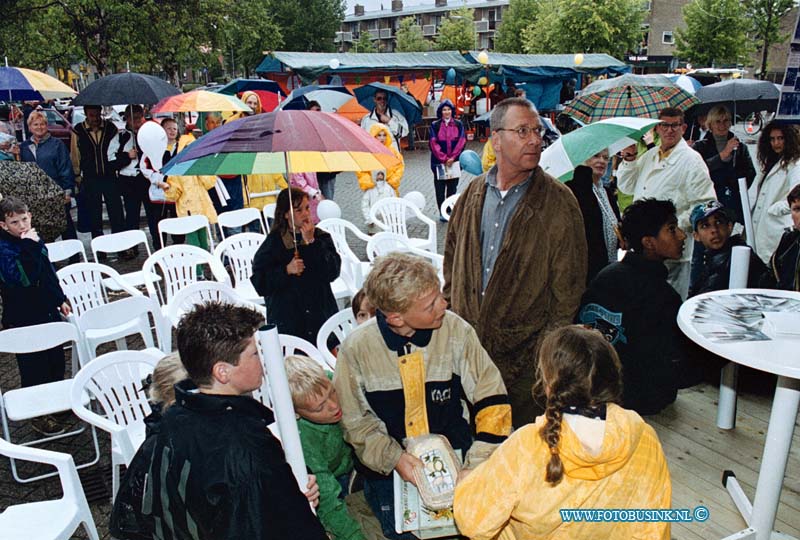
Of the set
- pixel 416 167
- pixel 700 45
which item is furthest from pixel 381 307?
pixel 700 45

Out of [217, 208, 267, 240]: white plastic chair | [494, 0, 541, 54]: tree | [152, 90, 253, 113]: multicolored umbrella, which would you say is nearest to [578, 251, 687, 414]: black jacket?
[217, 208, 267, 240]: white plastic chair

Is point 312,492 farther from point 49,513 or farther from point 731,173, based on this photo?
point 731,173

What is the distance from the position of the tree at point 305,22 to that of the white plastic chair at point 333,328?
46.1 meters

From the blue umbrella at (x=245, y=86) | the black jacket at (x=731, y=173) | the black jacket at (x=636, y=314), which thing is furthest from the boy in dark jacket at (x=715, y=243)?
the blue umbrella at (x=245, y=86)

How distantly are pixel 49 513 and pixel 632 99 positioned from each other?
6.45 meters

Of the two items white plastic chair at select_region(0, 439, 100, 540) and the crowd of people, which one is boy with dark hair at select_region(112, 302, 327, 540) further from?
white plastic chair at select_region(0, 439, 100, 540)

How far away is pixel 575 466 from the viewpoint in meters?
1.78

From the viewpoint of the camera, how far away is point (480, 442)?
2475 millimetres

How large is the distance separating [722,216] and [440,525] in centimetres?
313

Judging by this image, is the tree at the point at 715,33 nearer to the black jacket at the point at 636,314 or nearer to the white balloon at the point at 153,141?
the white balloon at the point at 153,141

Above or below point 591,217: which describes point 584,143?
above

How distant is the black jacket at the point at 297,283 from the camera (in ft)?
13.2

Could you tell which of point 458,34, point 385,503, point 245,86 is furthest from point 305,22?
point 385,503

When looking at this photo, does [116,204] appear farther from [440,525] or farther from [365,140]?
[440,525]
